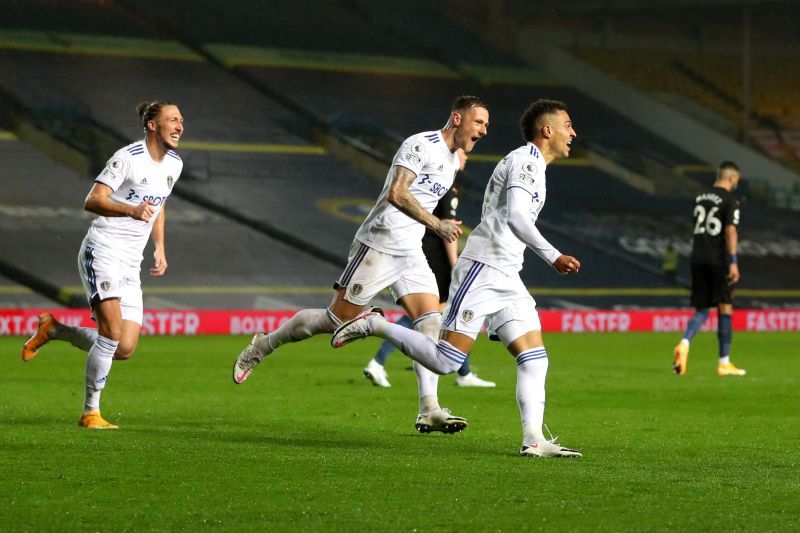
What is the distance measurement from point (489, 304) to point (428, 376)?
124 centimetres

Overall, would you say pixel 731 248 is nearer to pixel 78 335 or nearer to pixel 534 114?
pixel 534 114

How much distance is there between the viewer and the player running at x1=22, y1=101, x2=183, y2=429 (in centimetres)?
897

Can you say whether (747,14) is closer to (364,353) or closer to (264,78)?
(264,78)

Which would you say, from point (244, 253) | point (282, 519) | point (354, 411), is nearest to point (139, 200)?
point (354, 411)

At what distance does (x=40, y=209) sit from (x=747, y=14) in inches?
775

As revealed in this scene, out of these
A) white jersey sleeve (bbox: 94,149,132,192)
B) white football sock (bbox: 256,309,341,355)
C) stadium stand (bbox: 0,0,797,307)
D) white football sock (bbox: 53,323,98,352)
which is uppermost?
stadium stand (bbox: 0,0,797,307)

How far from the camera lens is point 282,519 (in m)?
5.74

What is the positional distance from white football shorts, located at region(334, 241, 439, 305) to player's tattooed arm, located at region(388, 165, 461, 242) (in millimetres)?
566

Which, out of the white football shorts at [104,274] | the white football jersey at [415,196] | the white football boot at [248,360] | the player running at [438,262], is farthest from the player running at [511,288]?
the player running at [438,262]

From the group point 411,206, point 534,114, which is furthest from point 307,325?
point 534,114

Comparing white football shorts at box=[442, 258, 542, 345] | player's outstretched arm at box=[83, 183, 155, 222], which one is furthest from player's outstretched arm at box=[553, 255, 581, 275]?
player's outstretched arm at box=[83, 183, 155, 222]

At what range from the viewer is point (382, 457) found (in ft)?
25.3

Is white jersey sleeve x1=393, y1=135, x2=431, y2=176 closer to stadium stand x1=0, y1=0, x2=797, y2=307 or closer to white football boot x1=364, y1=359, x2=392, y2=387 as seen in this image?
white football boot x1=364, y1=359, x2=392, y2=387

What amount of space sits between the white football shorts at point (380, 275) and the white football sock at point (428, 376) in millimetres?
203
